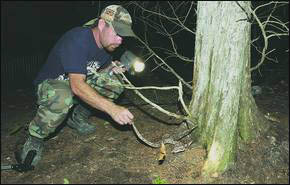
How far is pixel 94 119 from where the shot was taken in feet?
14.2

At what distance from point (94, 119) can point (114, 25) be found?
4.83 ft

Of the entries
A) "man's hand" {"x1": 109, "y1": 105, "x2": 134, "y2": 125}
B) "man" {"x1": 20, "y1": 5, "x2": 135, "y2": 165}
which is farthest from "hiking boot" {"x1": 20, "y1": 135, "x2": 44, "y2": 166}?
"man's hand" {"x1": 109, "y1": 105, "x2": 134, "y2": 125}

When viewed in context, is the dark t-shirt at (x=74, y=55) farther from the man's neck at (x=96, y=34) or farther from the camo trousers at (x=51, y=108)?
the camo trousers at (x=51, y=108)

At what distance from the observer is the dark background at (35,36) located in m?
6.71

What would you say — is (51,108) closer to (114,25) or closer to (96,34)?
(96,34)

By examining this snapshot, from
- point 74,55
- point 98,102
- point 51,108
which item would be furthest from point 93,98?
point 51,108

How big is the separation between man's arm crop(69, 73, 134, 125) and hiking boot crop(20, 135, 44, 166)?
74 cm

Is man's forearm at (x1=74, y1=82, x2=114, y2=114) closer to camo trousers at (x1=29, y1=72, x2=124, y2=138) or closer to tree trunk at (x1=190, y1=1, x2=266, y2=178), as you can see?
camo trousers at (x1=29, y1=72, x2=124, y2=138)

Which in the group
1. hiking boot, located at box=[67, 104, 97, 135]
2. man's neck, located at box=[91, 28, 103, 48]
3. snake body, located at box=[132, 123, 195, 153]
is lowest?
hiking boot, located at box=[67, 104, 97, 135]

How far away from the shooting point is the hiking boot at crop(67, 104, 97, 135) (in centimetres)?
396

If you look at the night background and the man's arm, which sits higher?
the man's arm

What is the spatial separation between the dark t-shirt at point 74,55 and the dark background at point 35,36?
8.93ft

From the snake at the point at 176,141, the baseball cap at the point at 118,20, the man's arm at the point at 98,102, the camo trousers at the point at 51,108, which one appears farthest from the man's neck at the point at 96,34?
the snake at the point at 176,141

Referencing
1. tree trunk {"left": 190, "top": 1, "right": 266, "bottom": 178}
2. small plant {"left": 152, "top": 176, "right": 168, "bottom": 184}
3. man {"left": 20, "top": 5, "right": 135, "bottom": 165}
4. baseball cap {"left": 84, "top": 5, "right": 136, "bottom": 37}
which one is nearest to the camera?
tree trunk {"left": 190, "top": 1, "right": 266, "bottom": 178}
